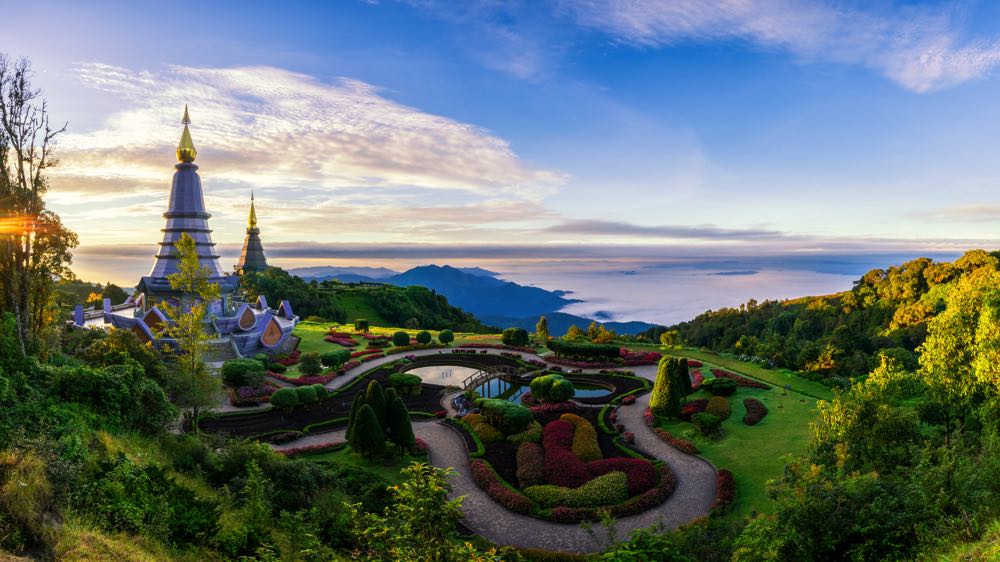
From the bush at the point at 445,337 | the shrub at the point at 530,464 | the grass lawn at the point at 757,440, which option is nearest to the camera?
the grass lawn at the point at 757,440

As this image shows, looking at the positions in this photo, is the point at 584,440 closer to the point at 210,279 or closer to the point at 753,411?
the point at 753,411

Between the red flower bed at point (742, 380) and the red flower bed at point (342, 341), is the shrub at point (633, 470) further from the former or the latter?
the red flower bed at point (342, 341)

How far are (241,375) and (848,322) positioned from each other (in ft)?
228

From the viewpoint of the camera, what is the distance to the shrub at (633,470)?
1923 cm

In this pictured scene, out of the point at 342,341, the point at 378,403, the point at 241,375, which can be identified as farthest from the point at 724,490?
the point at 342,341

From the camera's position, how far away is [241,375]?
104 feet

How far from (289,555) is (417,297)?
272 ft

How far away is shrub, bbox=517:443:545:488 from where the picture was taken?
20.0 metres

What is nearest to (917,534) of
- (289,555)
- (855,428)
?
(855,428)

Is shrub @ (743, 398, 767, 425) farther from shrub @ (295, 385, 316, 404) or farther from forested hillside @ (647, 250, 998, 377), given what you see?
shrub @ (295, 385, 316, 404)

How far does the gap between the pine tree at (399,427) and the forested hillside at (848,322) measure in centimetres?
2970

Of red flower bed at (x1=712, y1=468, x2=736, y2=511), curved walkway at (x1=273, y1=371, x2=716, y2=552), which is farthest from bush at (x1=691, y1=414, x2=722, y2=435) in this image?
red flower bed at (x1=712, y1=468, x2=736, y2=511)

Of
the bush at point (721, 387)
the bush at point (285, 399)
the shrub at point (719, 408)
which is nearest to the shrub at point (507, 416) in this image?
the shrub at point (719, 408)

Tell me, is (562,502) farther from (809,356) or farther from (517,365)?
(809,356)
